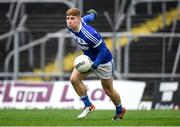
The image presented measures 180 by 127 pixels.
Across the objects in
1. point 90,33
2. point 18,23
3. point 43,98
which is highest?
point 90,33

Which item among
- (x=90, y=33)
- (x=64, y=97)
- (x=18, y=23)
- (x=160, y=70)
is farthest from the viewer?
(x=18, y=23)

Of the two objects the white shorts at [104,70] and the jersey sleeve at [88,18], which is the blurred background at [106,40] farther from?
the white shorts at [104,70]

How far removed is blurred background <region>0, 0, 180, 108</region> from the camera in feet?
74.7

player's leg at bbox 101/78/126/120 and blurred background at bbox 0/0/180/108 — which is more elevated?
player's leg at bbox 101/78/126/120

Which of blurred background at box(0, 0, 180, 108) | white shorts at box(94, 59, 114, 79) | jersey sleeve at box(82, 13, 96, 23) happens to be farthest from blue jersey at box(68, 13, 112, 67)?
blurred background at box(0, 0, 180, 108)

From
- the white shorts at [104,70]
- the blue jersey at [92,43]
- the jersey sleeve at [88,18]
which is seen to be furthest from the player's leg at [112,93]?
the jersey sleeve at [88,18]

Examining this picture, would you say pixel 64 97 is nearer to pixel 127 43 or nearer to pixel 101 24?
pixel 127 43

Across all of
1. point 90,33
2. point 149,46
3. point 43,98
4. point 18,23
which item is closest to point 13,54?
point 18,23

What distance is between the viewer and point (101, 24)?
2561 centimetres

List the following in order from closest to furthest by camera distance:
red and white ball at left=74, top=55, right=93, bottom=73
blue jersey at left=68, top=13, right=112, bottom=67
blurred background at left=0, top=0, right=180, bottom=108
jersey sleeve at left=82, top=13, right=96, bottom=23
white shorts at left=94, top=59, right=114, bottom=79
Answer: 1. blue jersey at left=68, top=13, right=112, bottom=67
2. red and white ball at left=74, top=55, right=93, bottom=73
3. white shorts at left=94, top=59, right=114, bottom=79
4. jersey sleeve at left=82, top=13, right=96, bottom=23
5. blurred background at left=0, top=0, right=180, bottom=108

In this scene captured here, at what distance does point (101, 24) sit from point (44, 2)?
2.52m

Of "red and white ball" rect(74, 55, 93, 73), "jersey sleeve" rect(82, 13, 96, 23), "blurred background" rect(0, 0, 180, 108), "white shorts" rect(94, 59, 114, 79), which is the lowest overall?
"blurred background" rect(0, 0, 180, 108)

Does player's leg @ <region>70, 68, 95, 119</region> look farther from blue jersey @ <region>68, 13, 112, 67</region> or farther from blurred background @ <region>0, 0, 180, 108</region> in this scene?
blurred background @ <region>0, 0, 180, 108</region>

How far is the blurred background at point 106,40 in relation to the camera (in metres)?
22.8
